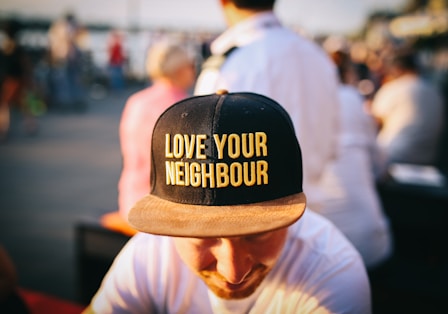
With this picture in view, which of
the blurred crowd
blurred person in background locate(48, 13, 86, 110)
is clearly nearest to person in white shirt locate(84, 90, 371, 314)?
the blurred crowd

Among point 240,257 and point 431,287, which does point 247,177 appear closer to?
point 240,257

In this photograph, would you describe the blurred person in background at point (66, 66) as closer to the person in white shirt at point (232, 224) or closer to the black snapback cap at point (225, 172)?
the person in white shirt at point (232, 224)

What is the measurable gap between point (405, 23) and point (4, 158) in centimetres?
1155

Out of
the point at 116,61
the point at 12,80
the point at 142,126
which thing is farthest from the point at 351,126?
the point at 116,61

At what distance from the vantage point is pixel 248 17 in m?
2.03

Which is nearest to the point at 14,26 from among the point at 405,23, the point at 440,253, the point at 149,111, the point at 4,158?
the point at 4,158

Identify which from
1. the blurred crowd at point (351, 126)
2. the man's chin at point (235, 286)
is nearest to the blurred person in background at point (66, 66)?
the blurred crowd at point (351, 126)

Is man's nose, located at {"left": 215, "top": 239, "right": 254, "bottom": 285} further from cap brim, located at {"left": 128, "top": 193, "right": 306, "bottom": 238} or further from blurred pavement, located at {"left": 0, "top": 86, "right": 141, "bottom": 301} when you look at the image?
blurred pavement, located at {"left": 0, "top": 86, "right": 141, "bottom": 301}

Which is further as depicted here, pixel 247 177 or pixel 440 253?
pixel 440 253

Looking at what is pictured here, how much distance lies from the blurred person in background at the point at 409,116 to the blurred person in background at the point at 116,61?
45.1 feet

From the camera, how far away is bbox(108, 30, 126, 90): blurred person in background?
644 inches

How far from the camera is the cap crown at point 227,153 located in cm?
95

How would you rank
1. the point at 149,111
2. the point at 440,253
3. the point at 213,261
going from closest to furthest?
the point at 213,261 → the point at 149,111 → the point at 440,253

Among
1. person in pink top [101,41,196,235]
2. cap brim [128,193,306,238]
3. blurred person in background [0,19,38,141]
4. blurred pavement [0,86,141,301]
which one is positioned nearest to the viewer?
cap brim [128,193,306,238]
